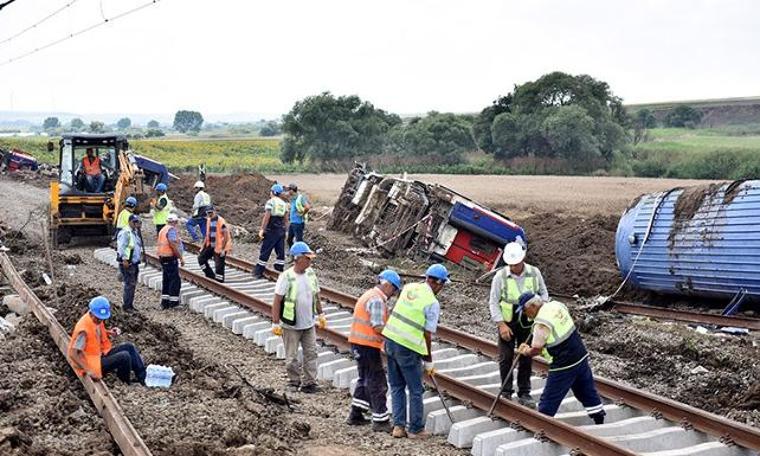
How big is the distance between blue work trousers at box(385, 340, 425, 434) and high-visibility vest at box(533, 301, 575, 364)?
1.19 metres

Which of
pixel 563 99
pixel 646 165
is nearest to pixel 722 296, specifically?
pixel 646 165

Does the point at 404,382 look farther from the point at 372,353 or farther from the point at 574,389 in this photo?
the point at 574,389

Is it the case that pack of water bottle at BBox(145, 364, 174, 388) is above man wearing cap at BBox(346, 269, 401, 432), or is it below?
below

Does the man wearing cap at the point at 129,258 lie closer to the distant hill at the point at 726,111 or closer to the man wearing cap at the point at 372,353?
the man wearing cap at the point at 372,353

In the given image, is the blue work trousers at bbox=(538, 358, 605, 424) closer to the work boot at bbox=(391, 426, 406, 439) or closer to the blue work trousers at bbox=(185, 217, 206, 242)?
the work boot at bbox=(391, 426, 406, 439)

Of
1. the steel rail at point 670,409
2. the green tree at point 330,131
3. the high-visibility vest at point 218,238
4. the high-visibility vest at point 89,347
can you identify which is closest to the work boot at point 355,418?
the steel rail at point 670,409

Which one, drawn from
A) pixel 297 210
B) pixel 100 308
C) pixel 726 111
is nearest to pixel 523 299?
pixel 100 308

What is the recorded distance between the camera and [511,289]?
9.40 m

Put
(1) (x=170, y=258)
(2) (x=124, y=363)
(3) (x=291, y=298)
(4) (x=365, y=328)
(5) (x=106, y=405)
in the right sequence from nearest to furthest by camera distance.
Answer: (5) (x=106, y=405)
(4) (x=365, y=328)
(2) (x=124, y=363)
(3) (x=291, y=298)
(1) (x=170, y=258)

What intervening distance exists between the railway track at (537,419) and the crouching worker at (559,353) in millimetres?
266

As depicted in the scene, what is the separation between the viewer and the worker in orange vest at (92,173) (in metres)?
22.4

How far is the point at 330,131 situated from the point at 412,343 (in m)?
57.1

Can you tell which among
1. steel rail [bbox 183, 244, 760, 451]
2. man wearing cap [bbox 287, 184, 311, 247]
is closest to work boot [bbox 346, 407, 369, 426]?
steel rail [bbox 183, 244, 760, 451]

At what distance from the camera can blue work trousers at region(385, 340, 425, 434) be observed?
8.70 m
